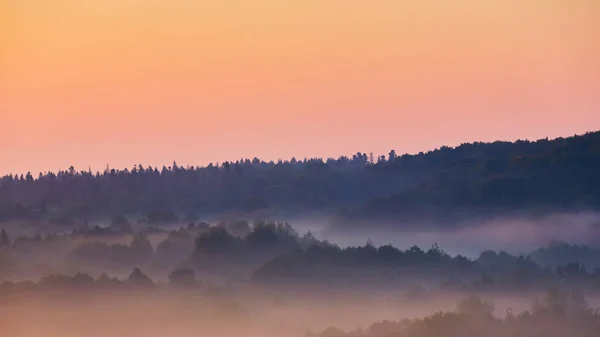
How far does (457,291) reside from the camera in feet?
465

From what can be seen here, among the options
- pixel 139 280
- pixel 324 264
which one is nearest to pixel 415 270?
pixel 324 264

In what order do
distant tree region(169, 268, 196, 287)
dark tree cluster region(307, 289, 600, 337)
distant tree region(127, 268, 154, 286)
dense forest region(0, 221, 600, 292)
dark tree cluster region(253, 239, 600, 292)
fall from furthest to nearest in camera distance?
distant tree region(127, 268, 154, 286), distant tree region(169, 268, 196, 287), dense forest region(0, 221, 600, 292), dark tree cluster region(253, 239, 600, 292), dark tree cluster region(307, 289, 600, 337)

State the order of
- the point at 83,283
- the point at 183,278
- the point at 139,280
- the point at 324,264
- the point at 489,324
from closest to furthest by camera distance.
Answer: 1. the point at 489,324
2. the point at 83,283
3. the point at 183,278
4. the point at 139,280
5. the point at 324,264

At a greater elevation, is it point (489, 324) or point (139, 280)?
point (139, 280)

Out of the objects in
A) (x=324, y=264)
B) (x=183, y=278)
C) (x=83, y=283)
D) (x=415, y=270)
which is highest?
(x=324, y=264)

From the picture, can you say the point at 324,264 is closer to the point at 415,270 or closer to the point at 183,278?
the point at 415,270

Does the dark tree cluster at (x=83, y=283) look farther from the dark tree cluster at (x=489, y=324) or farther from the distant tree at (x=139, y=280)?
the dark tree cluster at (x=489, y=324)

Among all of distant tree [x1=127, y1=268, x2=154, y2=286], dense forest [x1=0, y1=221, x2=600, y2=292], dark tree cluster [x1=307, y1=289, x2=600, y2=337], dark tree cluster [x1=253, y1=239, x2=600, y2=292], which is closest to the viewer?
dark tree cluster [x1=307, y1=289, x2=600, y2=337]

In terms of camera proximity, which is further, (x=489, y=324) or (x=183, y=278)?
(x=183, y=278)

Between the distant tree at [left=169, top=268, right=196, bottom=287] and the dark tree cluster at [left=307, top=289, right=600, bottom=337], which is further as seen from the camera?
the distant tree at [left=169, top=268, right=196, bottom=287]

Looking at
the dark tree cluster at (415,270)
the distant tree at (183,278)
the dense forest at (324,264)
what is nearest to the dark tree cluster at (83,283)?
the distant tree at (183,278)

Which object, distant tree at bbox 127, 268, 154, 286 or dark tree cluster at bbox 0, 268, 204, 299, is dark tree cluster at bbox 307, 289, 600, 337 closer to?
dark tree cluster at bbox 0, 268, 204, 299

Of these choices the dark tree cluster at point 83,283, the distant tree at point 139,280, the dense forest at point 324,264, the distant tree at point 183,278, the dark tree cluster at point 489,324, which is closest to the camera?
the dark tree cluster at point 489,324

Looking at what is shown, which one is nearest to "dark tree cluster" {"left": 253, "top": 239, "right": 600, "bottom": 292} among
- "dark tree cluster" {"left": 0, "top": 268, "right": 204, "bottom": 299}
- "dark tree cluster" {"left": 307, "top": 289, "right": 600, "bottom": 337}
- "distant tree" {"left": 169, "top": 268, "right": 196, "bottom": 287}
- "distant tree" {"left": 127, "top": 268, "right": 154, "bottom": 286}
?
"distant tree" {"left": 169, "top": 268, "right": 196, "bottom": 287}
